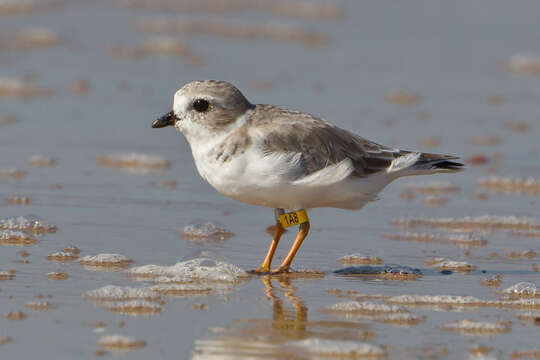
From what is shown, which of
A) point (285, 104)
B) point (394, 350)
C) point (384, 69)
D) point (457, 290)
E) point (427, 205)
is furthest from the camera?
point (384, 69)

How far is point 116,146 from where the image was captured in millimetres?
9898

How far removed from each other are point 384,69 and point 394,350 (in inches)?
374

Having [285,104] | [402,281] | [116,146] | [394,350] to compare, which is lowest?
[394,350]

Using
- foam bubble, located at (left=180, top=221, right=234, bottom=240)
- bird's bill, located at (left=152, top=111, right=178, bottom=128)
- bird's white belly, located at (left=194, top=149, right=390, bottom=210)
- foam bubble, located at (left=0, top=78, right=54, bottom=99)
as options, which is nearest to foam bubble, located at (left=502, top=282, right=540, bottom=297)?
bird's white belly, located at (left=194, top=149, right=390, bottom=210)

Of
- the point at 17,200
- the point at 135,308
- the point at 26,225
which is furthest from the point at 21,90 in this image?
the point at 135,308

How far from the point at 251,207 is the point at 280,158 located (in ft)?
7.34

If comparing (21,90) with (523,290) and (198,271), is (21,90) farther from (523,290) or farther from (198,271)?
(523,290)

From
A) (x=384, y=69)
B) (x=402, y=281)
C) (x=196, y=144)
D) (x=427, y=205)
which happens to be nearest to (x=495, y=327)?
A: (x=402, y=281)

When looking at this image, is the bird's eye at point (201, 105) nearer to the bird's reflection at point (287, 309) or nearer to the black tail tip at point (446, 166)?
the bird's reflection at point (287, 309)

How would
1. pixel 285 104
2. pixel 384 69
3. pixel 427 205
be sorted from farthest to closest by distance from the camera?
pixel 384 69, pixel 285 104, pixel 427 205

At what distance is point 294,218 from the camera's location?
265 inches

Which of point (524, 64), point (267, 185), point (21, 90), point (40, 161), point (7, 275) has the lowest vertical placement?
point (7, 275)

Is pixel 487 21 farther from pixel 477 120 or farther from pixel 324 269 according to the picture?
pixel 324 269

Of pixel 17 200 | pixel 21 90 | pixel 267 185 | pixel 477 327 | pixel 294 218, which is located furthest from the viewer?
pixel 21 90
